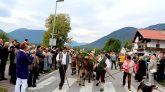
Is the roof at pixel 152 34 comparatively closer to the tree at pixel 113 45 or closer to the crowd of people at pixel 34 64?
the crowd of people at pixel 34 64

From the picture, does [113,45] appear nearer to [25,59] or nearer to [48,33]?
[48,33]

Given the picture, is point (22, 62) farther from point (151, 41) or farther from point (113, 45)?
point (113, 45)

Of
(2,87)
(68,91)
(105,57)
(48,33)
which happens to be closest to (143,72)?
(105,57)

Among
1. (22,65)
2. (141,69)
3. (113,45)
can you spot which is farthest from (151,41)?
(22,65)

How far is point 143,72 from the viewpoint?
2544 cm

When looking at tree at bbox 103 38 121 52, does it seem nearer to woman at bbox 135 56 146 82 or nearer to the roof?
the roof

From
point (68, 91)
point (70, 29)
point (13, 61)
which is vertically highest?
point (70, 29)

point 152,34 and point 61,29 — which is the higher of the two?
point 61,29

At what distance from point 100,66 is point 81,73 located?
7.25ft

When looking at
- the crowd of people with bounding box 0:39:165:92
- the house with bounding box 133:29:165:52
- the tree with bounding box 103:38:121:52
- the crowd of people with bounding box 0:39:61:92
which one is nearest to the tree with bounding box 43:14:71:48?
the house with bounding box 133:29:165:52

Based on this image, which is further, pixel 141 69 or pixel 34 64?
pixel 141 69

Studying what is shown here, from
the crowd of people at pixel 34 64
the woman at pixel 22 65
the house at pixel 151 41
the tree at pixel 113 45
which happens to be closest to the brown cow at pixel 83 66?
the crowd of people at pixel 34 64

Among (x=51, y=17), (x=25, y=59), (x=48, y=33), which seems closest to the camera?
(x=25, y=59)

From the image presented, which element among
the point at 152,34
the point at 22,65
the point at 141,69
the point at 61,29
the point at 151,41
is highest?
the point at 61,29
